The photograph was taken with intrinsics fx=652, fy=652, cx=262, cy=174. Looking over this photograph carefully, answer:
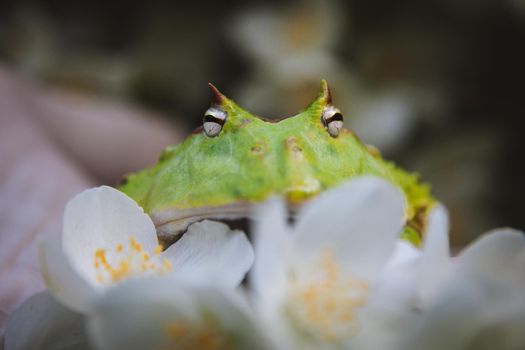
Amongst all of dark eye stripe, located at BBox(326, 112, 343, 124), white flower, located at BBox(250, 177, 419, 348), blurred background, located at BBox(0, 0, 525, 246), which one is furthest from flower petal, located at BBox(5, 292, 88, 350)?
blurred background, located at BBox(0, 0, 525, 246)

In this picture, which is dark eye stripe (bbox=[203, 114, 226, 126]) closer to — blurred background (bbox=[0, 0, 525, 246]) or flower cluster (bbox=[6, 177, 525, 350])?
flower cluster (bbox=[6, 177, 525, 350])

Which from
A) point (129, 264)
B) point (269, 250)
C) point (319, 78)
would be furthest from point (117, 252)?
point (319, 78)

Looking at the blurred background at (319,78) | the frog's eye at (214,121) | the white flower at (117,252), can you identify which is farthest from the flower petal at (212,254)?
the blurred background at (319,78)

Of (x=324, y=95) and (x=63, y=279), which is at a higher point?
(x=324, y=95)

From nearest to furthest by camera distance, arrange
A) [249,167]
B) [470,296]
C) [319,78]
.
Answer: [470,296] → [249,167] → [319,78]

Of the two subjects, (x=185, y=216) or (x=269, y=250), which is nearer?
(x=269, y=250)

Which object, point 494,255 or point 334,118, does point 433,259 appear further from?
point 334,118

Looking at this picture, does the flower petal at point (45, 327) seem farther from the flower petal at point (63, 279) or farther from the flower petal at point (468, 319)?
the flower petal at point (468, 319)
